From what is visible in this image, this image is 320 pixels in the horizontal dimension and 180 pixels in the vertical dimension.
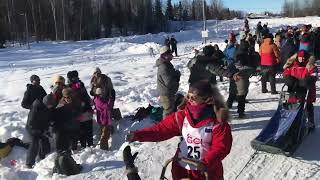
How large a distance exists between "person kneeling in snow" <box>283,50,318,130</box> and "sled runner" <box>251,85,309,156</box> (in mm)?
220

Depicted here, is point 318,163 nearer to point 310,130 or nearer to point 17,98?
point 310,130

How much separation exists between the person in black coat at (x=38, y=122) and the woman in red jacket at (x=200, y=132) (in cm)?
435

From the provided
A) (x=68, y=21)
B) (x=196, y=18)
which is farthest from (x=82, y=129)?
(x=196, y=18)

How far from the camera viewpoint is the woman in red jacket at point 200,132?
3.76 m

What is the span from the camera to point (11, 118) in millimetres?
11227

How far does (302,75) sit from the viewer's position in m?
7.81

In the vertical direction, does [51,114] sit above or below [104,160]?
above

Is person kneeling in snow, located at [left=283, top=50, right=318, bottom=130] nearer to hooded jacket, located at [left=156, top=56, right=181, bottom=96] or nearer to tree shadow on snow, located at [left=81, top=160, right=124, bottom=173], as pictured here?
hooded jacket, located at [left=156, top=56, right=181, bottom=96]

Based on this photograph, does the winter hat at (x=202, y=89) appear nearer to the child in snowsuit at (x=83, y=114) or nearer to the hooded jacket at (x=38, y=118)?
the hooded jacket at (x=38, y=118)

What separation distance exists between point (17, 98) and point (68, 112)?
24.2 feet

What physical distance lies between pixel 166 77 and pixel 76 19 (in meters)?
56.4

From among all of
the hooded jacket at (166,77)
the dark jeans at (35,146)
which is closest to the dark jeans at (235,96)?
the hooded jacket at (166,77)

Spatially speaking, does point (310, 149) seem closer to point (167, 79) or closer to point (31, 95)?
point (167, 79)

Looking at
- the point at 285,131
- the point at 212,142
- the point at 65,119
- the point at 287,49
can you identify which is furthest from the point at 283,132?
the point at 287,49
